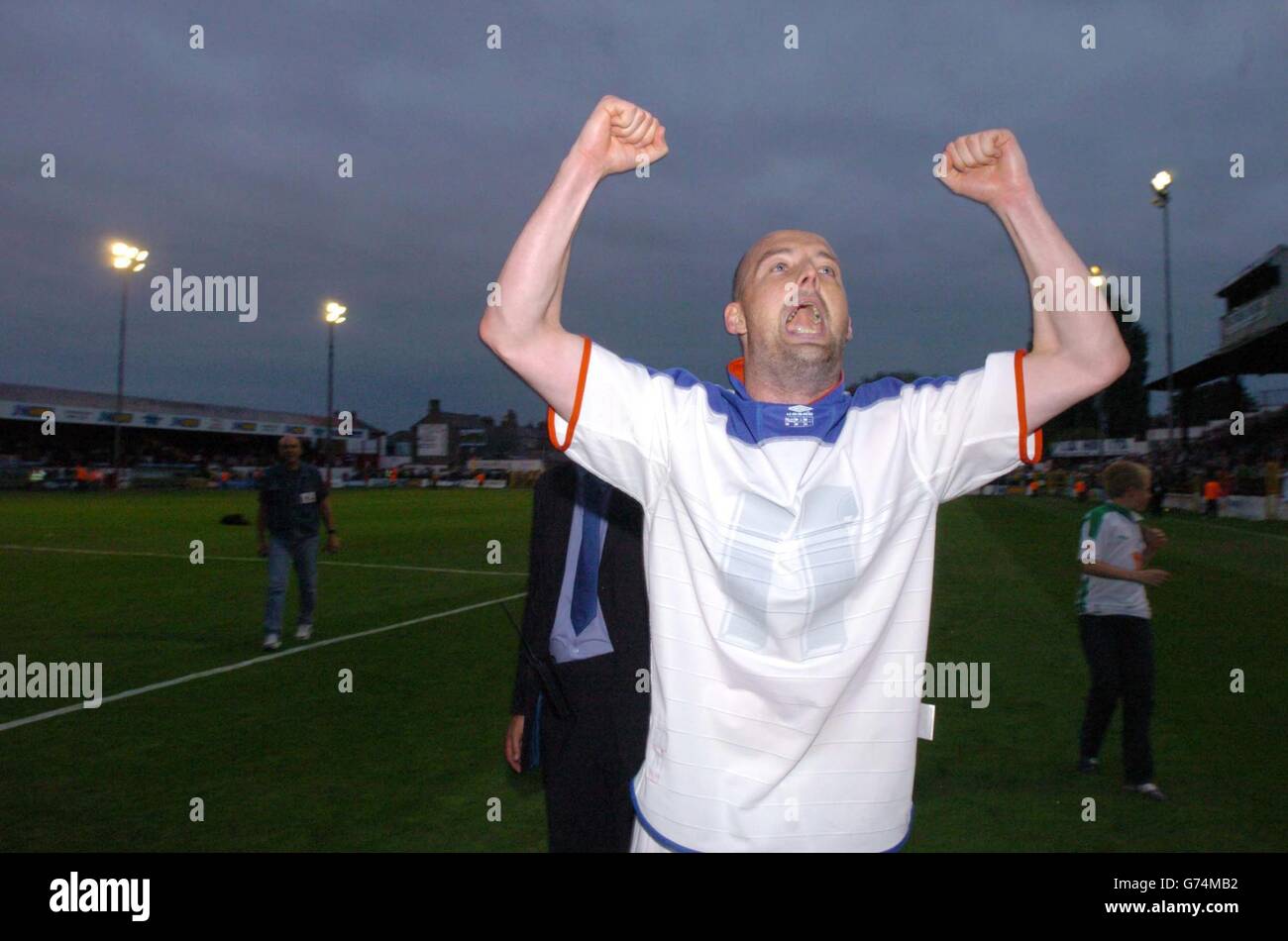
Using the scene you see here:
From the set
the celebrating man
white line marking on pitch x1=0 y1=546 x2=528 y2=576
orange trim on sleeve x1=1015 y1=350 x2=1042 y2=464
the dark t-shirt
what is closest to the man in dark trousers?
the celebrating man

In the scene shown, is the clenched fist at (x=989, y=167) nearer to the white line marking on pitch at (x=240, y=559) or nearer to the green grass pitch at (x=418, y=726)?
the green grass pitch at (x=418, y=726)

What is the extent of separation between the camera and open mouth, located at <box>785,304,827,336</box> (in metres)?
2.16

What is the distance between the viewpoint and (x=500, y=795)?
584 cm

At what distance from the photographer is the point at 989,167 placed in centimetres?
227

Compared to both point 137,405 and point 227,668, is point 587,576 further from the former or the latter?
point 137,405

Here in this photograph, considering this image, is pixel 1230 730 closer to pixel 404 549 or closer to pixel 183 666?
pixel 183 666

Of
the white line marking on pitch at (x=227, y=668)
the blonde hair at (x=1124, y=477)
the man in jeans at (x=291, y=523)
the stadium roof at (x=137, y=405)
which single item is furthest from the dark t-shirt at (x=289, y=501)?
the stadium roof at (x=137, y=405)

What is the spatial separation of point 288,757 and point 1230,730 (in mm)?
6833

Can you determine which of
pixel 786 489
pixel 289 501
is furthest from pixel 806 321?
pixel 289 501

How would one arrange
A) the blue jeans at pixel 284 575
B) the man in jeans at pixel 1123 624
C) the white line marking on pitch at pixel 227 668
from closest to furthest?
the man in jeans at pixel 1123 624 < the white line marking on pitch at pixel 227 668 < the blue jeans at pixel 284 575

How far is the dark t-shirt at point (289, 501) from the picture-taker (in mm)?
10305

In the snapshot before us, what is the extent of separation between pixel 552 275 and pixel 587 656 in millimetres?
1578

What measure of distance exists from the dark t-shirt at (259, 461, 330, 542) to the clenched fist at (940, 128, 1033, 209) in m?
9.14

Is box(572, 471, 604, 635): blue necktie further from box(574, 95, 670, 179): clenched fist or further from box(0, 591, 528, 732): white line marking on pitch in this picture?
box(0, 591, 528, 732): white line marking on pitch
